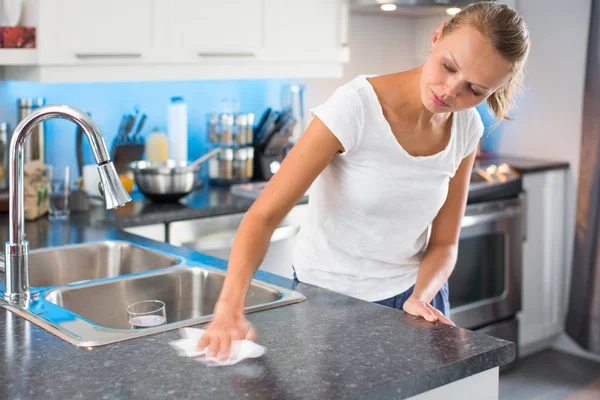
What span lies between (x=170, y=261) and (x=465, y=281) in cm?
187

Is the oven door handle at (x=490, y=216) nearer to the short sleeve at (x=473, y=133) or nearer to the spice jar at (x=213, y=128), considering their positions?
the spice jar at (x=213, y=128)

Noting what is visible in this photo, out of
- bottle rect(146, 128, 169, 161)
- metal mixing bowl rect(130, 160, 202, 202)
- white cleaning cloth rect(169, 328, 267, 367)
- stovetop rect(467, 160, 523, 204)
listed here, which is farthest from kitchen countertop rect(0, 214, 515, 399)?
stovetop rect(467, 160, 523, 204)

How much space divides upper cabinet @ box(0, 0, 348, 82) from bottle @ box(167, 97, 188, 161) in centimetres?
28

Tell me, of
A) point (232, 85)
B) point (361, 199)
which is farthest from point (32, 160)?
point (361, 199)

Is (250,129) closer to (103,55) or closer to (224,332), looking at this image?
(103,55)

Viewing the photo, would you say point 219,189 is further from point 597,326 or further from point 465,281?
point 597,326

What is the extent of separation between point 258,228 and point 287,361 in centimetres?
29

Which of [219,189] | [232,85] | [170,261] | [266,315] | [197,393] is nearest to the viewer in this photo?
[197,393]

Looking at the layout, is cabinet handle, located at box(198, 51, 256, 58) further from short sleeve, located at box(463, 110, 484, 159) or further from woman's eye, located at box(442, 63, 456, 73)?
woman's eye, located at box(442, 63, 456, 73)

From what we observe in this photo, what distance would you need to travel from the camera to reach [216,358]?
1276 millimetres

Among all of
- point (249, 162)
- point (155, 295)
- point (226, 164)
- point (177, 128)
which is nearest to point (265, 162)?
point (249, 162)

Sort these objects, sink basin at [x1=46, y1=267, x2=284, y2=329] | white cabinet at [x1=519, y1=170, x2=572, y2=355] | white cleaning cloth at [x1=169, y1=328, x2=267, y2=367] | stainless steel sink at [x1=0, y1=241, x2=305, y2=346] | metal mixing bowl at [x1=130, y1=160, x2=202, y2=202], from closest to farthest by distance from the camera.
Answer: white cleaning cloth at [x1=169, y1=328, x2=267, y2=367] < stainless steel sink at [x1=0, y1=241, x2=305, y2=346] < sink basin at [x1=46, y1=267, x2=284, y2=329] < metal mixing bowl at [x1=130, y1=160, x2=202, y2=202] < white cabinet at [x1=519, y1=170, x2=572, y2=355]

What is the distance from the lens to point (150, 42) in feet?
9.58

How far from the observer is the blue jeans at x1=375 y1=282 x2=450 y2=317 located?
6.00ft
